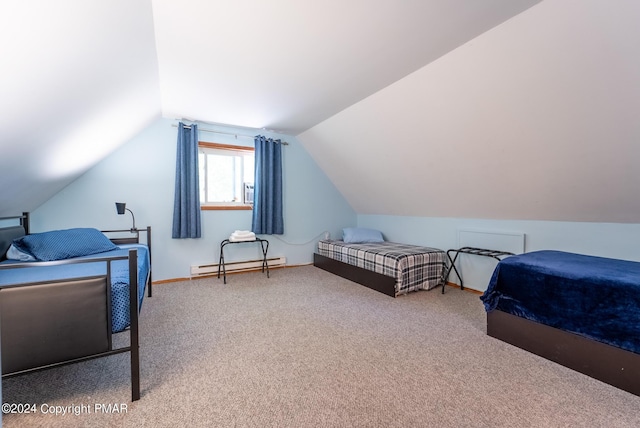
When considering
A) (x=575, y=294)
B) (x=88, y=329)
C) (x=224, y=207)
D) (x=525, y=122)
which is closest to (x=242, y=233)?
(x=224, y=207)

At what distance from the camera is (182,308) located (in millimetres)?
2766

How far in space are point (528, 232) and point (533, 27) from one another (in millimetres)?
2118

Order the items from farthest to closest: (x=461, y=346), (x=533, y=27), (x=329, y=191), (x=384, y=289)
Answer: (x=329, y=191), (x=384, y=289), (x=461, y=346), (x=533, y=27)

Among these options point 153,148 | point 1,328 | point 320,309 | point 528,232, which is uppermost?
point 153,148

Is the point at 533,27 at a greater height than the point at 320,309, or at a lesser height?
greater

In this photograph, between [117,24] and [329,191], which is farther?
[329,191]

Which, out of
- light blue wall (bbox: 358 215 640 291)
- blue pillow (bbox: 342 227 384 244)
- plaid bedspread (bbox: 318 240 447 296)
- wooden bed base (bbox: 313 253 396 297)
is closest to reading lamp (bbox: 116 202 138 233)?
wooden bed base (bbox: 313 253 396 297)

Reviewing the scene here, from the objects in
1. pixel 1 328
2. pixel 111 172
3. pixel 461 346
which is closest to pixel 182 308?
pixel 1 328

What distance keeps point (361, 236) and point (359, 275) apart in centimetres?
91

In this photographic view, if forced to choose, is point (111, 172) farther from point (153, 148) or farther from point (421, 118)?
point (421, 118)

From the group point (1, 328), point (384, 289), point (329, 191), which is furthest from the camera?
point (329, 191)

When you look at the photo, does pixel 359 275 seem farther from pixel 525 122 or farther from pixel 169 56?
pixel 169 56

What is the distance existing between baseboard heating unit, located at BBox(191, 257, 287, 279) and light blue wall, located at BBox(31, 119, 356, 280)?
0.08 m

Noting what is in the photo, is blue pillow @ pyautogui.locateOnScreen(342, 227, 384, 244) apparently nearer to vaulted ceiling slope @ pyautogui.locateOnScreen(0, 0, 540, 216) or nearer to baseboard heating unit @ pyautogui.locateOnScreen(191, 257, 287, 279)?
baseboard heating unit @ pyautogui.locateOnScreen(191, 257, 287, 279)
